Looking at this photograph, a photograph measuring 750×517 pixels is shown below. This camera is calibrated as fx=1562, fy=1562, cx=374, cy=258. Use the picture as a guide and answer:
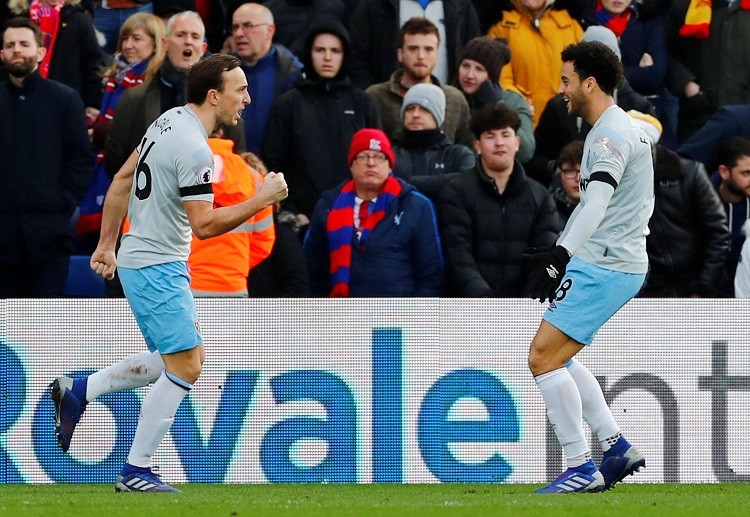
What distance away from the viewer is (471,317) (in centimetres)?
1026

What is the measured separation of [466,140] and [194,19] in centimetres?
241

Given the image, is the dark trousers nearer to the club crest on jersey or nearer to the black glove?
the club crest on jersey

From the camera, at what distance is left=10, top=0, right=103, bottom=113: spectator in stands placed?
13.3 meters

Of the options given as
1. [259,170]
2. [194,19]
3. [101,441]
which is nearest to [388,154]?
[259,170]

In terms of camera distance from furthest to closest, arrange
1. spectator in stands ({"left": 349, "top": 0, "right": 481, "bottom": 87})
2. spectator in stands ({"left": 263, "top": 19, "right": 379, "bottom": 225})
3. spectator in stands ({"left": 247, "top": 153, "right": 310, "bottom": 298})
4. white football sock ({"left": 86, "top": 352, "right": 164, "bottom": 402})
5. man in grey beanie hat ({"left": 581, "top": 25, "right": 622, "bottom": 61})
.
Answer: spectator in stands ({"left": 349, "top": 0, "right": 481, "bottom": 87}) → man in grey beanie hat ({"left": 581, "top": 25, "right": 622, "bottom": 61}) → spectator in stands ({"left": 263, "top": 19, "right": 379, "bottom": 225}) → spectator in stands ({"left": 247, "top": 153, "right": 310, "bottom": 298}) → white football sock ({"left": 86, "top": 352, "right": 164, "bottom": 402})

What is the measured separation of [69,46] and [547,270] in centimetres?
663

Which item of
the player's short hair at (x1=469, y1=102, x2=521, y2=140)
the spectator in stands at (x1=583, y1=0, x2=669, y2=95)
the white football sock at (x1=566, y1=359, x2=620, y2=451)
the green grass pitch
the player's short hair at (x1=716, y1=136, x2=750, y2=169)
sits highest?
the spectator in stands at (x1=583, y1=0, x2=669, y2=95)

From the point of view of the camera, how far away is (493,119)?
11.4 m

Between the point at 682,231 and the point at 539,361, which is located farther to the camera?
the point at 682,231

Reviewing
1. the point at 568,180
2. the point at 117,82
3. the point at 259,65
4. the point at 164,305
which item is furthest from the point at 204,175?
the point at 117,82

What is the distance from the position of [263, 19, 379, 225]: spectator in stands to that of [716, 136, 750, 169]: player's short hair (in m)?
2.77

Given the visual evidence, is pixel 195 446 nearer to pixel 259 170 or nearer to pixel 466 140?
pixel 259 170

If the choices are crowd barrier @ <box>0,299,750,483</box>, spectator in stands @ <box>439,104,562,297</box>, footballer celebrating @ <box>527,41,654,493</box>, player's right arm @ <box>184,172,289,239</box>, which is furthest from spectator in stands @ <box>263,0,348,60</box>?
player's right arm @ <box>184,172,289,239</box>

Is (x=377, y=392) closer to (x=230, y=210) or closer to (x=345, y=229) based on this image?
(x=345, y=229)
